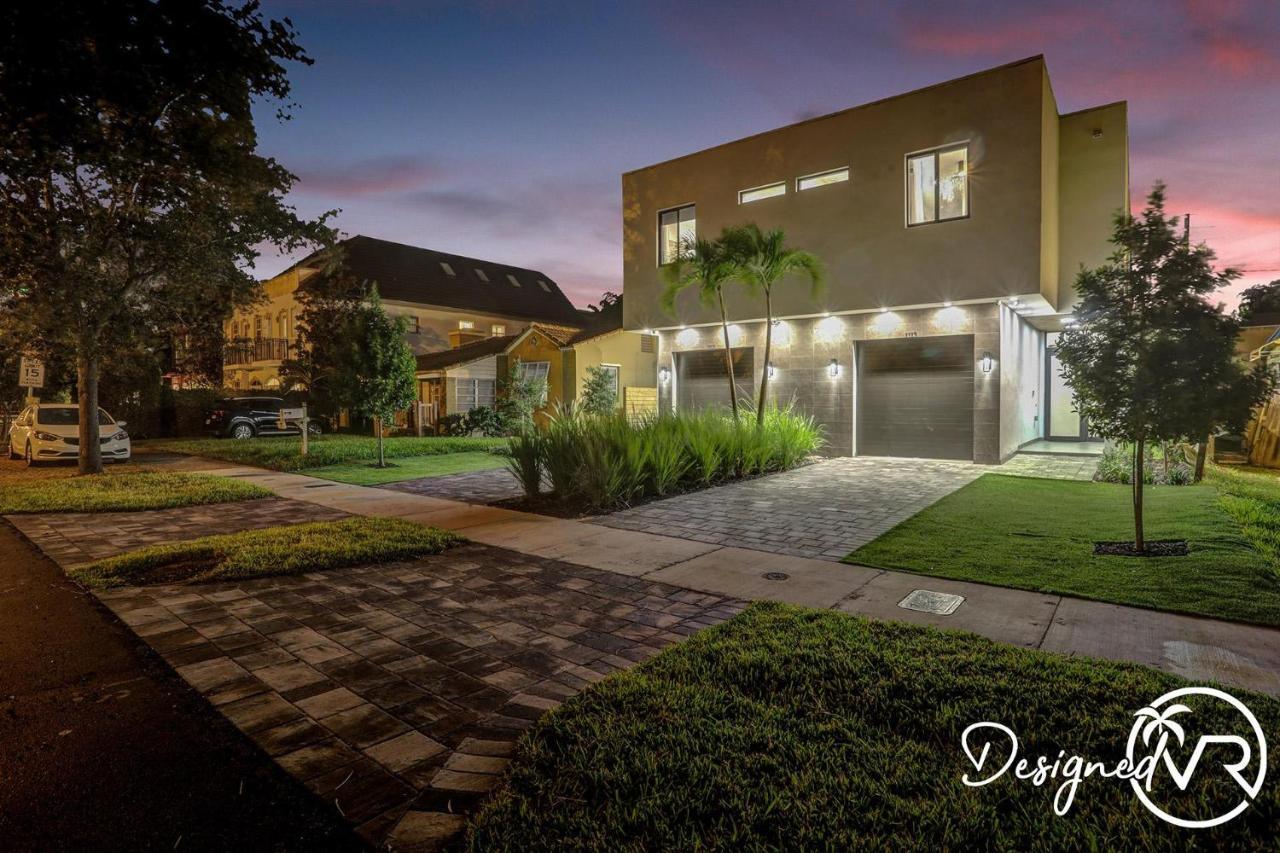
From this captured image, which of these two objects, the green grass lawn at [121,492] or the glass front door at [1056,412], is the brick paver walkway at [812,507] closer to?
the green grass lawn at [121,492]

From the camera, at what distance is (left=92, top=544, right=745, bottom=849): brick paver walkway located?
243 cm

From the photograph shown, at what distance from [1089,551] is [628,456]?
549 centimetres

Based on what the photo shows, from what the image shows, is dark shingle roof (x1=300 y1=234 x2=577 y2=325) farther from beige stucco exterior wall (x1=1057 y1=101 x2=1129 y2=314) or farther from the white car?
beige stucco exterior wall (x1=1057 y1=101 x2=1129 y2=314)

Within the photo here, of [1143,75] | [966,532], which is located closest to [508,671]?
[966,532]

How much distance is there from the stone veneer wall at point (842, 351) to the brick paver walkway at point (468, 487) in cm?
785

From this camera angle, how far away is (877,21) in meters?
9.81

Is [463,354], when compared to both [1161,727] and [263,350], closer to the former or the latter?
[263,350]

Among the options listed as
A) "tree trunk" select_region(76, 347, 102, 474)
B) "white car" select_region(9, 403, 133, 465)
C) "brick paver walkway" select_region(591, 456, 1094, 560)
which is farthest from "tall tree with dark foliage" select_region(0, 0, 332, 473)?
"brick paver walkway" select_region(591, 456, 1094, 560)

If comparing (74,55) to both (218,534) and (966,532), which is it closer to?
(218,534)

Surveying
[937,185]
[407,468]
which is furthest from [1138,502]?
[407,468]

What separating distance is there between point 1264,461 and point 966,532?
11.9m

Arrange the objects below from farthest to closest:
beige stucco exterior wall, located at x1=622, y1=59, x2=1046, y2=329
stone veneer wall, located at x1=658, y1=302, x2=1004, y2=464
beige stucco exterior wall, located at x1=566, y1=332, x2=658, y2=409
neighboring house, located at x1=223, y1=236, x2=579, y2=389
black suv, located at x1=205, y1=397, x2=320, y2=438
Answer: neighboring house, located at x1=223, y1=236, x2=579, y2=389, black suv, located at x1=205, y1=397, x2=320, y2=438, beige stucco exterior wall, located at x1=566, y1=332, x2=658, y2=409, stone veneer wall, located at x1=658, y1=302, x2=1004, y2=464, beige stucco exterior wall, located at x1=622, y1=59, x2=1046, y2=329

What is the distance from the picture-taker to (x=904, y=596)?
4.61 metres

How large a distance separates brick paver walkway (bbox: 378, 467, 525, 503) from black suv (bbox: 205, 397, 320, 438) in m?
13.2
